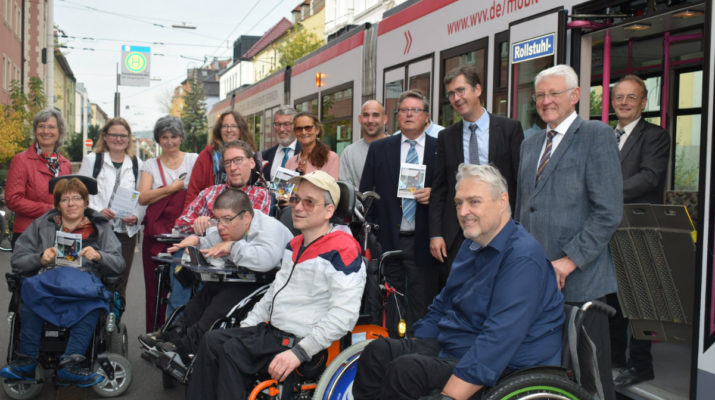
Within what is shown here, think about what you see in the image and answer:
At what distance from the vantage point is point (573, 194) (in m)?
3.65

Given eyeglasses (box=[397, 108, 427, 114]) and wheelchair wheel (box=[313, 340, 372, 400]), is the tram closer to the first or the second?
eyeglasses (box=[397, 108, 427, 114])

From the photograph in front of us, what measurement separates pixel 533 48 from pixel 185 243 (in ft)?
10.4

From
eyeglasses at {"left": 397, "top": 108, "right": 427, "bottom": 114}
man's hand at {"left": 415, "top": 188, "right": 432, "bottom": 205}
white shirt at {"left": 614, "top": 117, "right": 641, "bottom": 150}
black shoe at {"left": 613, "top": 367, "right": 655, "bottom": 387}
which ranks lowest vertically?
black shoe at {"left": 613, "top": 367, "right": 655, "bottom": 387}

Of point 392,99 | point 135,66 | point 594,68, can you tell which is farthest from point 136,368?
point 135,66

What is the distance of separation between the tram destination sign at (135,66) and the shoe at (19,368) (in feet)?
90.7

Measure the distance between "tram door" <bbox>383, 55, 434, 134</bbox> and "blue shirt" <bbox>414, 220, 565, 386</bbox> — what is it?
498 centimetres

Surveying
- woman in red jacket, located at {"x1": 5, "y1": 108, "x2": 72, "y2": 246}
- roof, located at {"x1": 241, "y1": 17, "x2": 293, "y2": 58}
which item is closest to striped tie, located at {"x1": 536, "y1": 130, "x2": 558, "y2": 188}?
woman in red jacket, located at {"x1": 5, "y1": 108, "x2": 72, "y2": 246}

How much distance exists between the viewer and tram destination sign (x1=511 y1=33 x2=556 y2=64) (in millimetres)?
5512

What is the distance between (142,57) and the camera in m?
32.5

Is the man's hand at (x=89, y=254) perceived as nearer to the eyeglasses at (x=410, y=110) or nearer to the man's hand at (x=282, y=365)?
the man's hand at (x=282, y=365)

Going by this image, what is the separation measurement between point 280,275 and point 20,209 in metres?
2.85

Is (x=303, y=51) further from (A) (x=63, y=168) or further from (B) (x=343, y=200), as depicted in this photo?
(B) (x=343, y=200)

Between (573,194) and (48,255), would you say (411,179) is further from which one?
(48,255)

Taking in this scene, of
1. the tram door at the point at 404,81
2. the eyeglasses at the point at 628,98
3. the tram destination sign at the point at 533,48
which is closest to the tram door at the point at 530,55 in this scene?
the tram destination sign at the point at 533,48
